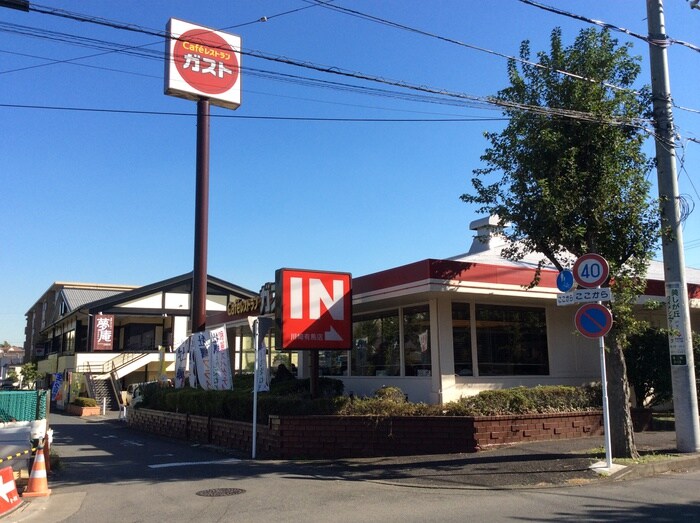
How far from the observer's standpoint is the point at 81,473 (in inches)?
457

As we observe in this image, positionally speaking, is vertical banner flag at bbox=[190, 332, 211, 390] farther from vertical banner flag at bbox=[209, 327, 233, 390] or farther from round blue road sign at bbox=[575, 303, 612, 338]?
round blue road sign at bbox=[575, 303, 612, 338]

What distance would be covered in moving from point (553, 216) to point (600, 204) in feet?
3.18

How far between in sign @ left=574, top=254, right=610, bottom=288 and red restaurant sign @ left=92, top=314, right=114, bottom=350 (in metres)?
35.2

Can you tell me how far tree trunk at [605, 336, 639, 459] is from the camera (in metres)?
10.9

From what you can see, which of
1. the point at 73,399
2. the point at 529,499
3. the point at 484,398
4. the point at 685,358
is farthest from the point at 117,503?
the point at 73,399

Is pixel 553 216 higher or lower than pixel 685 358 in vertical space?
higher

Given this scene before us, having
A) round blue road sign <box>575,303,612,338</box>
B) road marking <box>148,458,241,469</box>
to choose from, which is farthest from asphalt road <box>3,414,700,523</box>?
round blue road sign <box>575,303,612,338</box>

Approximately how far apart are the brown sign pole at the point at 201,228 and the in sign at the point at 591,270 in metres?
17.8

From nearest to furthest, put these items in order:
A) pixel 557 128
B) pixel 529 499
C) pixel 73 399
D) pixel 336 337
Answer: pixel 529 499
pixel 557 128
pixel 336 337
pixel 73 399

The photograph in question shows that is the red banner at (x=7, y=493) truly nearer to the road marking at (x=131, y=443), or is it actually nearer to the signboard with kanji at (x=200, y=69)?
the road marking at (x=131, y=443)

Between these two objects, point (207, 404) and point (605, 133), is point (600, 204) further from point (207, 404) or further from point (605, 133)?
point (207, 404)

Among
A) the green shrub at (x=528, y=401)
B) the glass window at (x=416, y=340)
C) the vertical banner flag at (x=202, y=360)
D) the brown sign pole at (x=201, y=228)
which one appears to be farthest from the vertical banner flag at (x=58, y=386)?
the green shrub at (x=528, y=401)

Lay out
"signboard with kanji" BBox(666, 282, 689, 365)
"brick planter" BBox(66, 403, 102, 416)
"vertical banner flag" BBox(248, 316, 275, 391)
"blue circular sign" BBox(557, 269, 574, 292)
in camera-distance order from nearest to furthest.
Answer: "blue circular sign" BBox(557, 269, 574, 292)
"signboard with kanji" BBox(666, 282, 689, 365)
"vertical banner flag" BBox(248, 316, 275, 391)
"brick planter" BBox(66, 403, 102, 416)

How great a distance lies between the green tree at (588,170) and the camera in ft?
36.9
